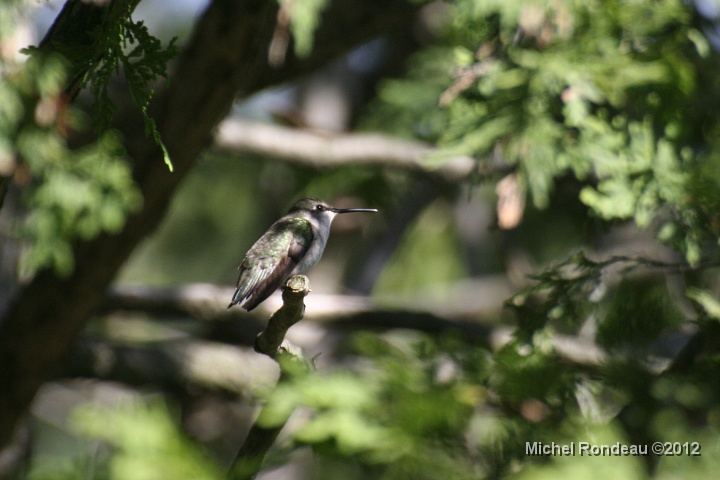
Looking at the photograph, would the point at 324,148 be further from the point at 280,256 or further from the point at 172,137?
the point at 280,256

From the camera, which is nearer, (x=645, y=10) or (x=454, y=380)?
(x=454, y=380)

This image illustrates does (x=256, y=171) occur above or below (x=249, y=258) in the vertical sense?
below

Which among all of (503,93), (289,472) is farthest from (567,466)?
A: (289,472)

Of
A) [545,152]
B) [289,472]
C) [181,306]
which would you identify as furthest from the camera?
[289,472]

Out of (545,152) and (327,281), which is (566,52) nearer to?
(545,152)

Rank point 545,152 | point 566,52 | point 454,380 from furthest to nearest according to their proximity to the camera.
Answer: point 566,52, point 545,152, point 454,380

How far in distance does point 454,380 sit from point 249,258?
3.32 ft

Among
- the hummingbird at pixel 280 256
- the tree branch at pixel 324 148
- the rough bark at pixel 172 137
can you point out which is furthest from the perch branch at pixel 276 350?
the tree branch at pixel 324 148

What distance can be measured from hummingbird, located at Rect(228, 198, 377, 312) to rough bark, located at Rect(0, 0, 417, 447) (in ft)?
2.14

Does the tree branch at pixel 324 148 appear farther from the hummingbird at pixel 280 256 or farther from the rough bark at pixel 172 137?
the hummingbird at pixel 280 256

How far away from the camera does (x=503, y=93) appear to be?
14.1 feet

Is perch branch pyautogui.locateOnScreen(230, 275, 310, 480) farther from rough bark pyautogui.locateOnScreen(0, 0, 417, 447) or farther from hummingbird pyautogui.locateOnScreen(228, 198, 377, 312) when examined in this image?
rough bark pyautogui.locateOnScreen(0, 0, 417, 447)

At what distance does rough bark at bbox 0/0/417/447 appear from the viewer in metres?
3.47

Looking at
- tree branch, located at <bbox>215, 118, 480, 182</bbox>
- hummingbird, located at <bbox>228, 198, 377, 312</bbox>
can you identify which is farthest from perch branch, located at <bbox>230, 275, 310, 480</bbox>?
tree branch, located at <bbox>215, 118, 480, 182</bbox>
